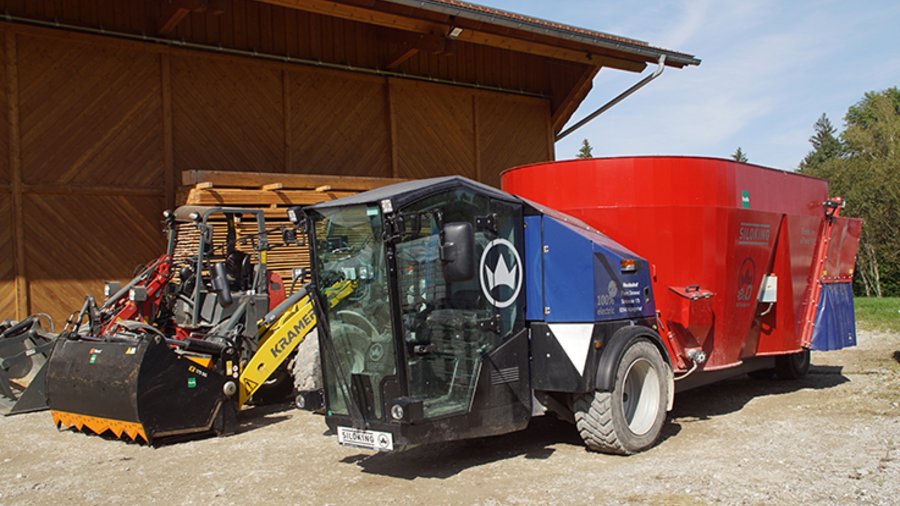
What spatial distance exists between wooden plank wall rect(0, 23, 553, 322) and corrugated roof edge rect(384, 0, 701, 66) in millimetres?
2834

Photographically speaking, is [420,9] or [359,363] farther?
[420,9]

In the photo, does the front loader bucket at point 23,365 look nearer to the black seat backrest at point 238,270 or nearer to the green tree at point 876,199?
the black seat backrest at point 238,270

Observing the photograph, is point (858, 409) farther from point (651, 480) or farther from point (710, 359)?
point (651, 480)

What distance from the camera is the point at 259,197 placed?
1262cm

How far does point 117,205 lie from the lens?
13.1m

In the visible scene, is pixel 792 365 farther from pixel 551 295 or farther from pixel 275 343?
pixel 275 343

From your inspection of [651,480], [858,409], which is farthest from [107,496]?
[858,409]

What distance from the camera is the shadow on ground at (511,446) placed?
698 centimetres

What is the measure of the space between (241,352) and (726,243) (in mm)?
5122

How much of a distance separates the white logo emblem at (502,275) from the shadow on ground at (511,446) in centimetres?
138

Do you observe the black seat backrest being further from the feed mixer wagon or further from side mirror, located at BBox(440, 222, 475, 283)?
side mirror, located at BBox(440, 222, 475, 283)

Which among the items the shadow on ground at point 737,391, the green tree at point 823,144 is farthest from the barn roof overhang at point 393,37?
the green tree at point 823,144

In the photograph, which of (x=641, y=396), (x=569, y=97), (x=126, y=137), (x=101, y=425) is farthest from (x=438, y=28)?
(x=101, y=425)

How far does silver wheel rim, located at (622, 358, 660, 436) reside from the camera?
7.52 m
